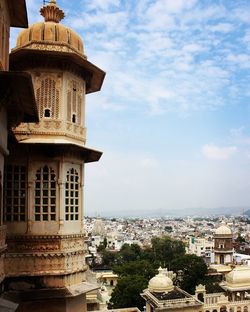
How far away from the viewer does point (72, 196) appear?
31.0 feet

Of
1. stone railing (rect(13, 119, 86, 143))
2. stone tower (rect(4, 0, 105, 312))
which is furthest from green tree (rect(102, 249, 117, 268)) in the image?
stone railing (rect(13, 119, 86, 143))

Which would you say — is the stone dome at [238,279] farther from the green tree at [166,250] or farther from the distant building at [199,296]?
the green tree at [166,250]

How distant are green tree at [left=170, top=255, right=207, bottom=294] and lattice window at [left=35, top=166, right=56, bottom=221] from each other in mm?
25664

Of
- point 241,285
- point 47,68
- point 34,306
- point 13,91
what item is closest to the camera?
point 13,91

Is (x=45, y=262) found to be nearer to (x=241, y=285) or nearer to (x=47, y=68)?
(x=47, y=68)

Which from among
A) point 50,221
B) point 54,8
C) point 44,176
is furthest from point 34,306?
point 54,8

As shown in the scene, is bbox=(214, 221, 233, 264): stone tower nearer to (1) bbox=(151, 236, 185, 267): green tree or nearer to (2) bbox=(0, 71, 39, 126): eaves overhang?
(1) bbox=(151, 236, 185, 267): green tree

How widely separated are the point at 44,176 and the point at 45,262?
177 cm

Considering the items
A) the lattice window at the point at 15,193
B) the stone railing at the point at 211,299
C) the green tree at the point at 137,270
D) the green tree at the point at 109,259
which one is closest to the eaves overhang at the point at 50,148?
the lattice window at the point at 15,193

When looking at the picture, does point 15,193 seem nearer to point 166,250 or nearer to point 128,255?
point 166,250

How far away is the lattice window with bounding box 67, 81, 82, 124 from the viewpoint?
9.59 metres

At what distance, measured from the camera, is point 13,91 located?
18.9ft

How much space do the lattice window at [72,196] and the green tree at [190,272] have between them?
25076 millimetres

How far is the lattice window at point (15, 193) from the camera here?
887cm
